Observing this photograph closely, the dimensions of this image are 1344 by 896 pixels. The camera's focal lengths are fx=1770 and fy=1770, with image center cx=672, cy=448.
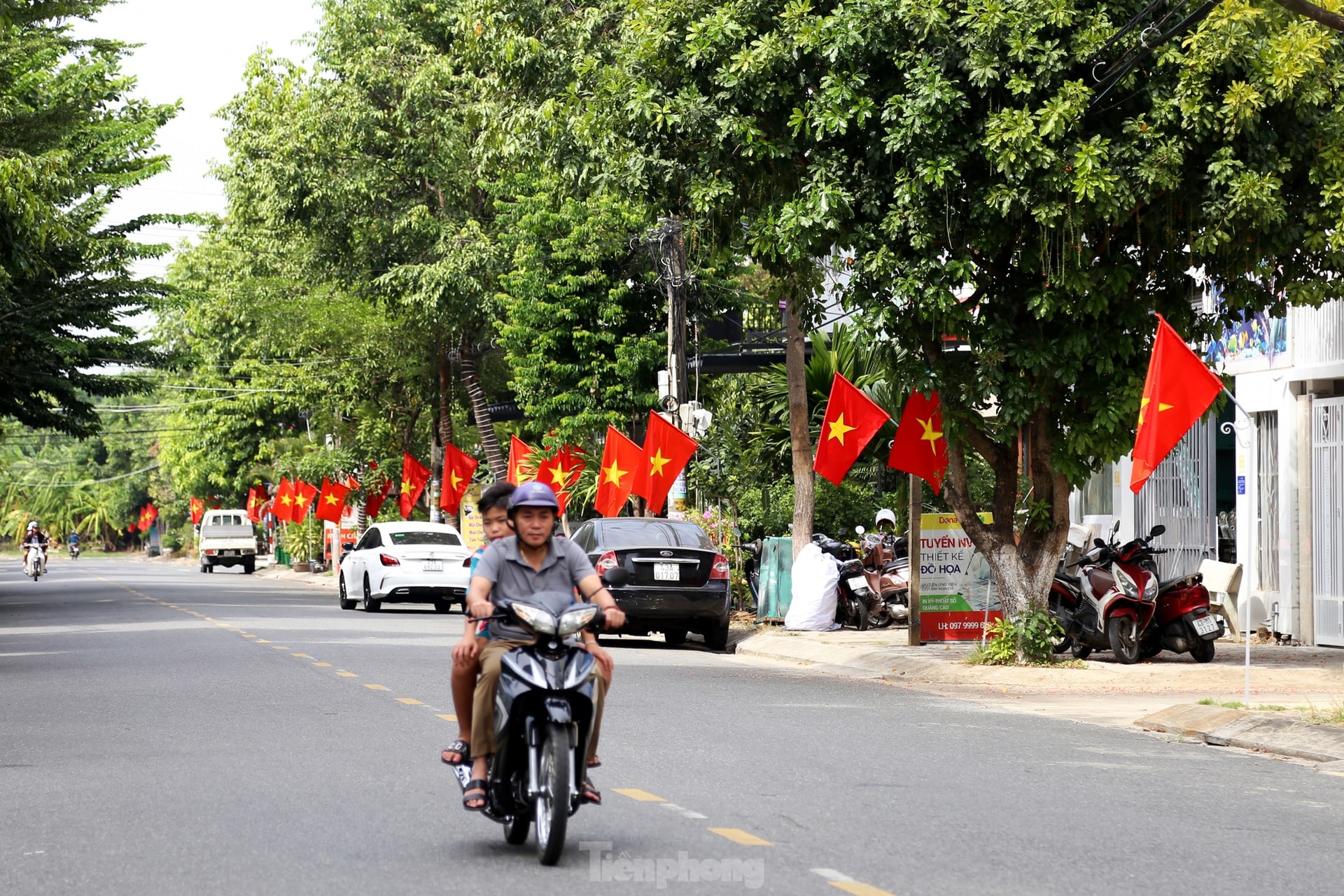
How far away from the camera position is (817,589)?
2312 cm

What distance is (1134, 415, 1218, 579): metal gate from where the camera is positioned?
77.9ft

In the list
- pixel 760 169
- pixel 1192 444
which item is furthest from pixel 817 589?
pixel 760 169

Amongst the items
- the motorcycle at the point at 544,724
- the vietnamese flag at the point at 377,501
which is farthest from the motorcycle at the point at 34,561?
the motorcycle at the point at 544,724

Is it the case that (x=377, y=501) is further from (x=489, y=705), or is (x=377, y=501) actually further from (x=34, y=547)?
(x=489, y=705)

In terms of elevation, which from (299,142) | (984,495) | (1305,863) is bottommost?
(1305,863)

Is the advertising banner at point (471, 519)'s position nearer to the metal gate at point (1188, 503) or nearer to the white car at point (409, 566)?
the white car at point (409, 566)

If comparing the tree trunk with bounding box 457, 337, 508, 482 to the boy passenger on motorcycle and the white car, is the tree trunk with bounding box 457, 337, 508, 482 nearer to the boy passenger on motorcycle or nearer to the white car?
the white car

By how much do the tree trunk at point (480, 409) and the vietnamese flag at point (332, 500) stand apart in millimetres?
14484

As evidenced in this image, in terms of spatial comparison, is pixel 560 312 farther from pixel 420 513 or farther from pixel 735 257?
pixel 420 513

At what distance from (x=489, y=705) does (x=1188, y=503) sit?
18.2 meters

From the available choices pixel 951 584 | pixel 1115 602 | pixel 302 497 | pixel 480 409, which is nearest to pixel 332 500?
pixel 302 497

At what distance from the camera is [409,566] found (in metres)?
30.3

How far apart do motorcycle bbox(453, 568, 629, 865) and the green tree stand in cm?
1525

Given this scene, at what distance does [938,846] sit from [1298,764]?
186 inches
